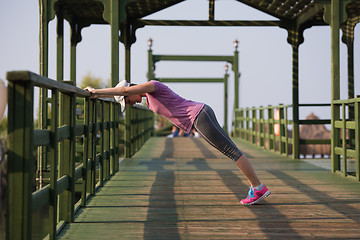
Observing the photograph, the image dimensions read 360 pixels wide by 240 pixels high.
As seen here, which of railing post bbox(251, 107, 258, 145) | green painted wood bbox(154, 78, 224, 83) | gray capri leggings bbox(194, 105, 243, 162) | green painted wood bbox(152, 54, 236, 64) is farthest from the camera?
green painted wood bbox(154, 78, 224, 83)

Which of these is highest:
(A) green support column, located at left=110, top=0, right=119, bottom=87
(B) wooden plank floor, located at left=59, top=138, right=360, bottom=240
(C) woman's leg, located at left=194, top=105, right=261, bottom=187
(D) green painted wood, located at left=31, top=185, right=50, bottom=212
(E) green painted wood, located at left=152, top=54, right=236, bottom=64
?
(E) green painted wood, located at left=152, top=54, right=236, bottom=64

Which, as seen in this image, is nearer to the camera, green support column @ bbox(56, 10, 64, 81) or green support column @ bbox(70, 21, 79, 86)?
green support column @ bbox(56, 10, 64, 81)

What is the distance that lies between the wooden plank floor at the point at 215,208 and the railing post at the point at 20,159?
88cm

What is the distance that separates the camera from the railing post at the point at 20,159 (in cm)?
283

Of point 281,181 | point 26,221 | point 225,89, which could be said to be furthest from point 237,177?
point 225,89

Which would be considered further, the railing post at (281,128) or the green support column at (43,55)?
the railing post at (281,128)

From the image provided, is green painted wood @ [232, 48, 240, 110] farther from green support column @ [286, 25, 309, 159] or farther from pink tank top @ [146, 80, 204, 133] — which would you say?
pink tank top @ [146, 80, 204, 133]

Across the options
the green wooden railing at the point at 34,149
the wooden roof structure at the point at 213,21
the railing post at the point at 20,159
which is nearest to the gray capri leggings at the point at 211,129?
the green wooden railing at the point at 34,149

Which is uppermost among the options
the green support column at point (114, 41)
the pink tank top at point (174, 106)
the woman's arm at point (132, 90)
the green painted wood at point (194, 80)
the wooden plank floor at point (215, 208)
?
the green painted wood at point (194, 80)

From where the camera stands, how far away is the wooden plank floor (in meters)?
3.84

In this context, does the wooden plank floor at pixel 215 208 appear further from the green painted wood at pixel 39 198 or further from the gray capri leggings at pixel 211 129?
the gray capri leggings at pixel 211 129

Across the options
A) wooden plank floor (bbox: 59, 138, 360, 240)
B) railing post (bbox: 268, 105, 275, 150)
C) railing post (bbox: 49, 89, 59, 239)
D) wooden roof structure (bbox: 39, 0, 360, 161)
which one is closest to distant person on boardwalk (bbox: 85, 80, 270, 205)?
wooden plank floor (bbox: 59, 138, 360, 240)

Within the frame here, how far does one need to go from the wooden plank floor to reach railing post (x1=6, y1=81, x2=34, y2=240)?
882 mm

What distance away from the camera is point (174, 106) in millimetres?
4680
